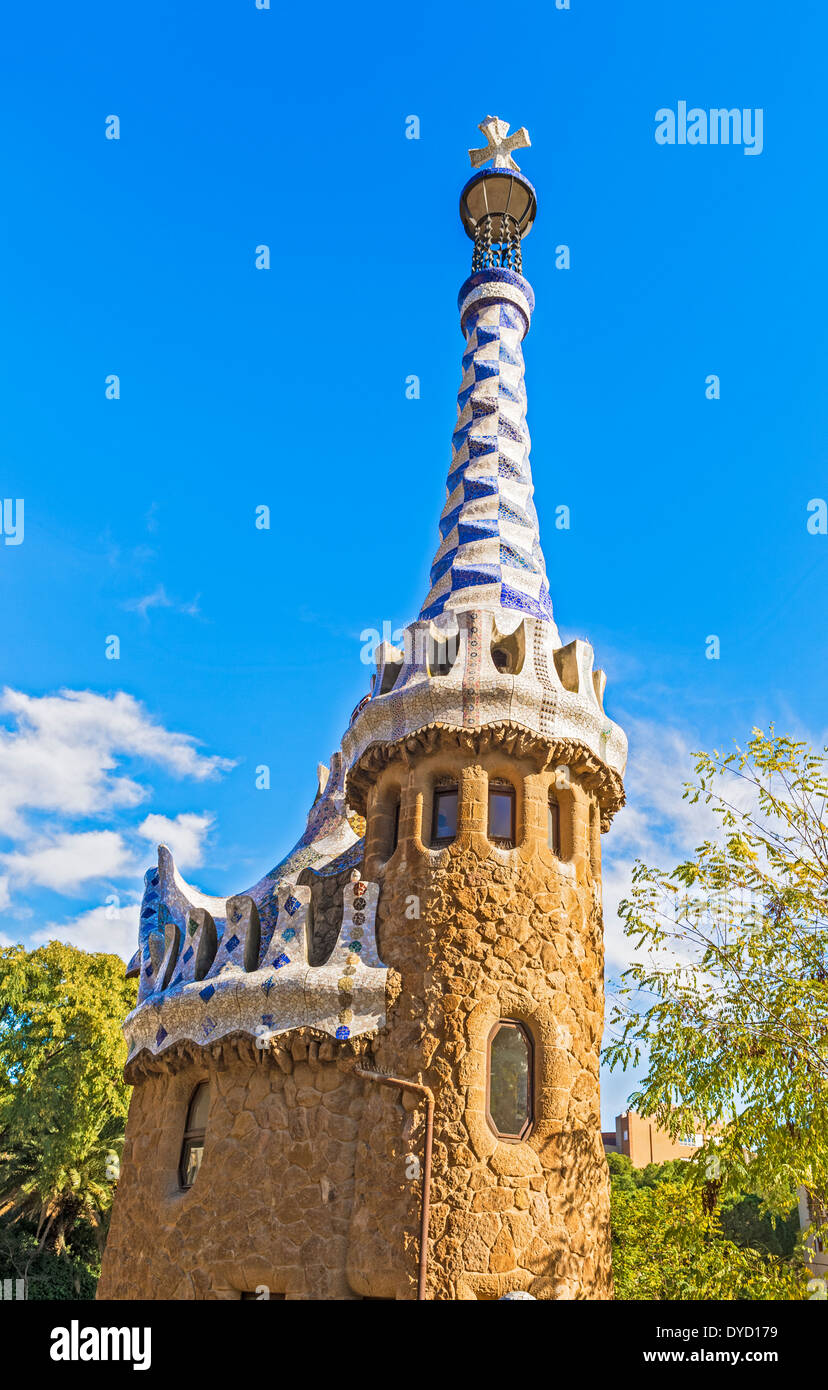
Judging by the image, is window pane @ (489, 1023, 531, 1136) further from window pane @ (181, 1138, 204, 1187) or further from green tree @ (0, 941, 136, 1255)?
green tree @ (0, 941, 136, 1255)

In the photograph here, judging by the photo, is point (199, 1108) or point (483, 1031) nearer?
point (483, 1031)

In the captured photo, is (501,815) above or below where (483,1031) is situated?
→ above

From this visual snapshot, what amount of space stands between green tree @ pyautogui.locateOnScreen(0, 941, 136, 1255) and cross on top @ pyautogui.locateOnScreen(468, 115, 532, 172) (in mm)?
16194

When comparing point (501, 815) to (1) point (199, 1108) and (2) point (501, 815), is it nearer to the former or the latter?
(2) point (501, 815)

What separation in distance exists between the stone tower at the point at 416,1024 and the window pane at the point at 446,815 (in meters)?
0.02

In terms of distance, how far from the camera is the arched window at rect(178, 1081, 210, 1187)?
30.8 feet

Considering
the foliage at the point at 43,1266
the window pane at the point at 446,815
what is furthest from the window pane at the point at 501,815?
the foliage at the point at 43,1266

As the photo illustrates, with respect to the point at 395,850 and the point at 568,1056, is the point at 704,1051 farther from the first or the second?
the point at 395,850

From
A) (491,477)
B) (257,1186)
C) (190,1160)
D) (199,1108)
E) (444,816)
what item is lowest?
(257,1186)

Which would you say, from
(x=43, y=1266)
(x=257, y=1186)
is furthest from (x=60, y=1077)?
(x=257, y=1186)

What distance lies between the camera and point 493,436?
12.1m

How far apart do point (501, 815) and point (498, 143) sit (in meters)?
9.83

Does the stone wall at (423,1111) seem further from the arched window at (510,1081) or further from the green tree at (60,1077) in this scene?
the green tree at (60,1077)
